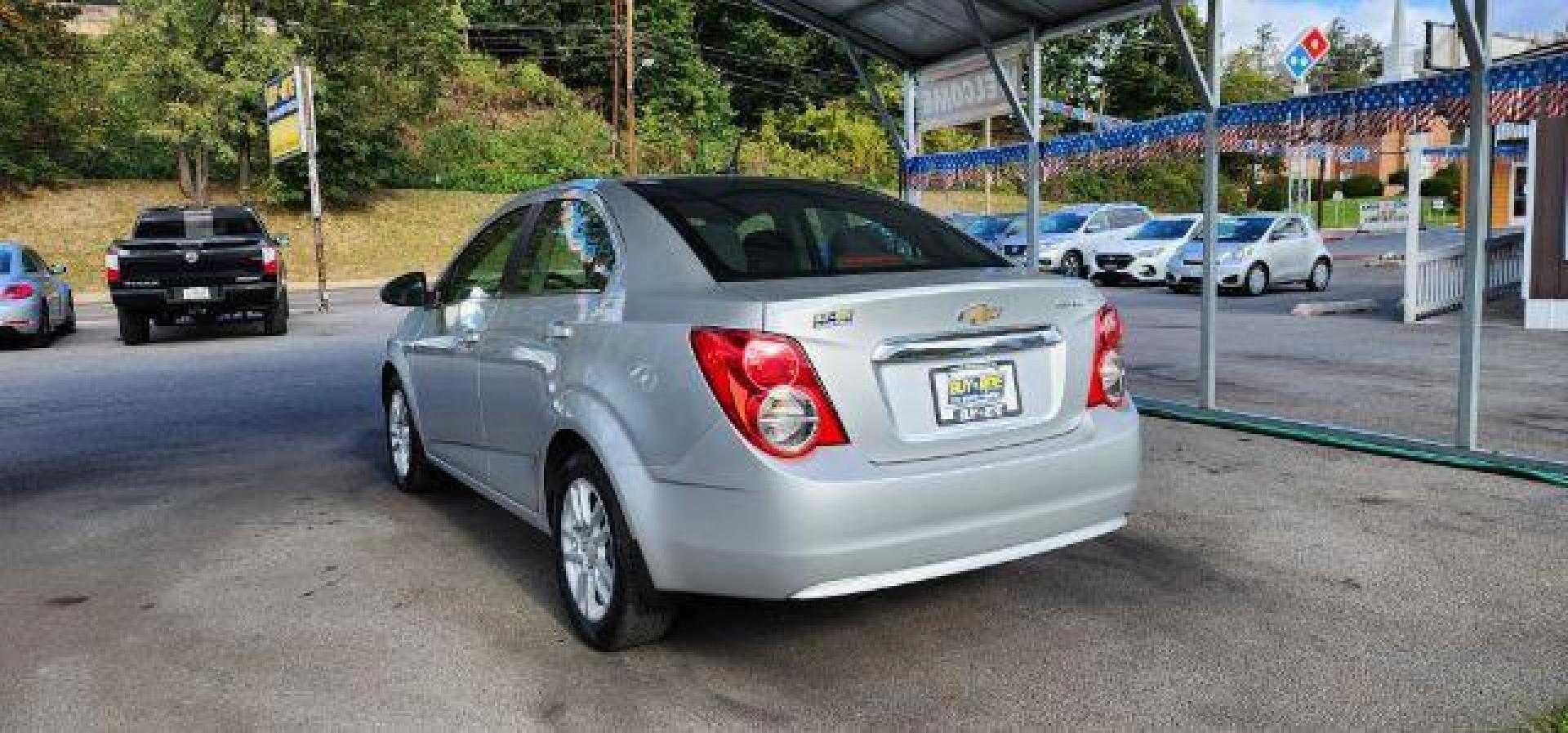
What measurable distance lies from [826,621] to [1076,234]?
23189 mm

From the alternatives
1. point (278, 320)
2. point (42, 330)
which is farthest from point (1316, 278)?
point (42, 330)

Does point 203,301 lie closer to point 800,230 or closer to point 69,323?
point 69,323

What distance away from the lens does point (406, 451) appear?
21.1 ft

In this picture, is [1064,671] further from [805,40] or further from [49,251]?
[805,40]

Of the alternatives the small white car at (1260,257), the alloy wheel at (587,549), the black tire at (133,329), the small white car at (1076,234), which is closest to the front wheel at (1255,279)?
the small white car at (1260,257)

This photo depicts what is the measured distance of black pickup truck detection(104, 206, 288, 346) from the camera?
15.2 metres

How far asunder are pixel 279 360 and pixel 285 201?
84.3 feet

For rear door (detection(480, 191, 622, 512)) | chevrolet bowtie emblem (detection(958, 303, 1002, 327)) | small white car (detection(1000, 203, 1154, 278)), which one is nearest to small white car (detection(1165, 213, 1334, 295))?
small white car (detection(1000, 203, 1154, 278))

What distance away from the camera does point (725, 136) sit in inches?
2151

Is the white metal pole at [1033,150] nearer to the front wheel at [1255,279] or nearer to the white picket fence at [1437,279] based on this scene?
the white picket fence at [1437,279]

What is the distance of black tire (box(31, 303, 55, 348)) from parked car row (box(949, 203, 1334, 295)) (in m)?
13.7

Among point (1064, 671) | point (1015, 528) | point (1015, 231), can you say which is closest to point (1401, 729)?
point (1064, 671)

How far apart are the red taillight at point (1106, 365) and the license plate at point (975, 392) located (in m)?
0.41

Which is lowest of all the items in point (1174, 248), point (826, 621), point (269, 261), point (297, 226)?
point (826, 621)
